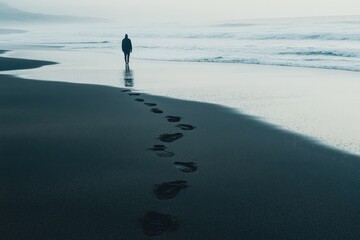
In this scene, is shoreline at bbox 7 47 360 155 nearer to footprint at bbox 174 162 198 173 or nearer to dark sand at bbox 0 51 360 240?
dark sand at bbox 0 51 360 240

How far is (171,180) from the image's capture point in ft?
13.6

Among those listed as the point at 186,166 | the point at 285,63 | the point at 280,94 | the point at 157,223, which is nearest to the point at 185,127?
the point at 186,166

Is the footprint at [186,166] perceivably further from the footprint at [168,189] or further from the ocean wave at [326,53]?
the ocean wave at [326,53]

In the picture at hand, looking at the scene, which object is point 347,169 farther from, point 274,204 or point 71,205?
point 71,205

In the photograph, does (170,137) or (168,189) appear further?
(170,137)

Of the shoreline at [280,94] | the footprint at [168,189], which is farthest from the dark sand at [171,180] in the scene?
the shoreline at [280,94]

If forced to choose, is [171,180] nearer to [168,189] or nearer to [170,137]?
[168,189]

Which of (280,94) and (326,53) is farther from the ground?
(280,94)

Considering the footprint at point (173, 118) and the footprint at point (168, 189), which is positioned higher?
the footprint at point (168, 189)

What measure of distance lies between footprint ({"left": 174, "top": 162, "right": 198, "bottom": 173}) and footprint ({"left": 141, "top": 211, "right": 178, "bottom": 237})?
1126mm

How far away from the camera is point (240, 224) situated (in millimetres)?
3291

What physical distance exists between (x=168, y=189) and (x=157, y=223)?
705 mm

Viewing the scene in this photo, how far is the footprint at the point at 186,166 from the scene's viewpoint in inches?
177

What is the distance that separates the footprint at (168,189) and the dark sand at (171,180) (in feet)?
0.09
